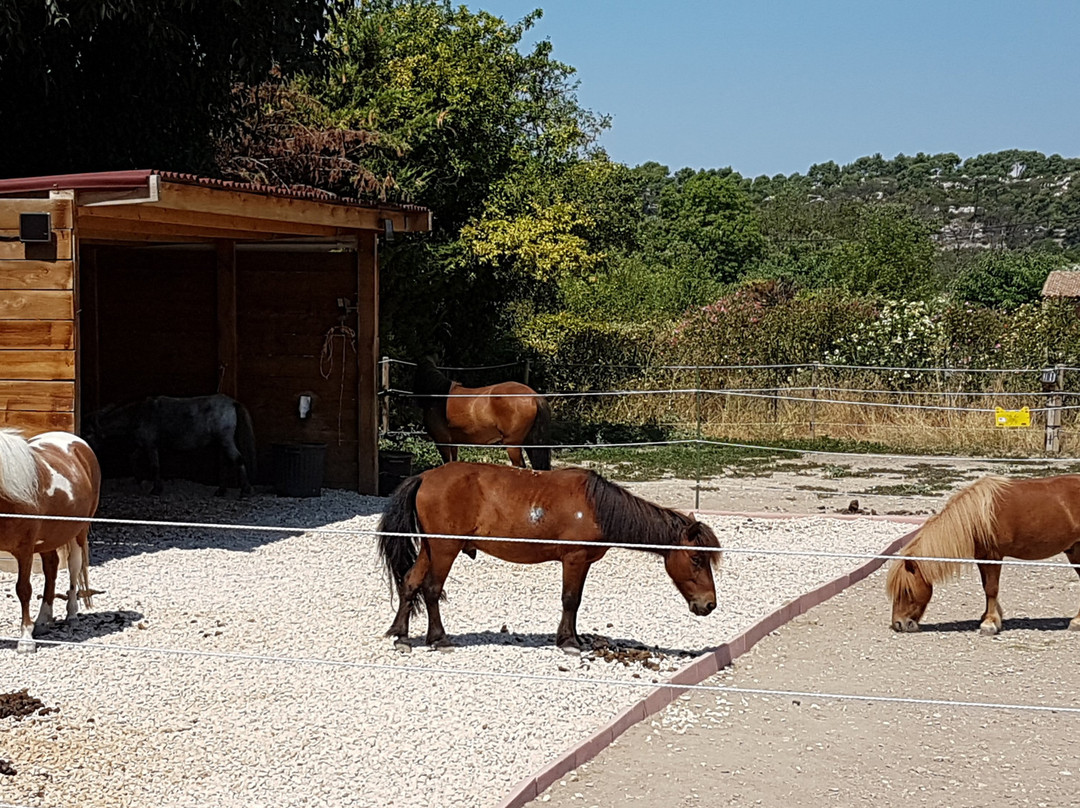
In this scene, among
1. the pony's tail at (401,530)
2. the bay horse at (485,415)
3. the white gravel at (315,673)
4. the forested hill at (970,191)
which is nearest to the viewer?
the white gravel at (315,673)

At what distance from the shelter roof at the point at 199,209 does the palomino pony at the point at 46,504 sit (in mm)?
1968

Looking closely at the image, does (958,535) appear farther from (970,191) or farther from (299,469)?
(970,191)

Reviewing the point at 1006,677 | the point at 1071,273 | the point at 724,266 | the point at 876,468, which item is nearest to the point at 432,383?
the point at 876,468

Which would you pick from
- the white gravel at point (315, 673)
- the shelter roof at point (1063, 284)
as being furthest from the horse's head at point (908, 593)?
the shelter roof at point (1063, 284)

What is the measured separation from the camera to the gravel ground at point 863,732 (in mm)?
4828

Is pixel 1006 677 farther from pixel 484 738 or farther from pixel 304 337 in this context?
pixel 304 337

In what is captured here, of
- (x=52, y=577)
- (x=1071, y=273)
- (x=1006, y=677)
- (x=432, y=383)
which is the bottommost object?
(x=1006, y=677)

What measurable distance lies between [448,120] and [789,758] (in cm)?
1224

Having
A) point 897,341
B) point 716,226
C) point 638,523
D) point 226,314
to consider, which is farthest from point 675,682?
point 716,226

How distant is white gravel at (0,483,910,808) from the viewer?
15.3ft

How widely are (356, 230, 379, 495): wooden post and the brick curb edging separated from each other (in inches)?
205

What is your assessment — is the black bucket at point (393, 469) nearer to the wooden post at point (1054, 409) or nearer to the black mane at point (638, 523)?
the black mane at point (638, 523)

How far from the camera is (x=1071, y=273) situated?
123ft

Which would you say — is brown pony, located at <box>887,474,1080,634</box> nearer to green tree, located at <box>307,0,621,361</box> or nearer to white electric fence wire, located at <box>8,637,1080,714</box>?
white electric fence wire, located at <box>8,637,1080,714</box>
